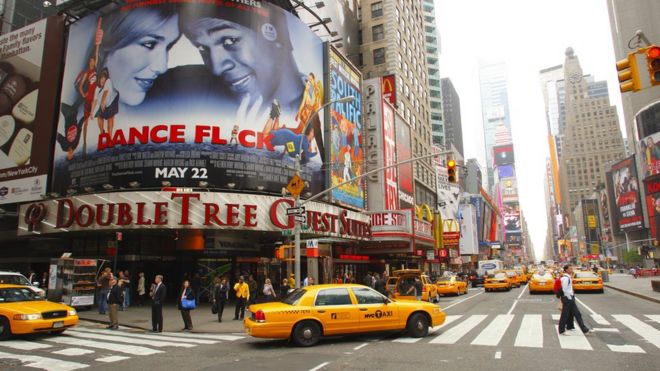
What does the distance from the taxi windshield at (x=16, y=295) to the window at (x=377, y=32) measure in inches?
1951

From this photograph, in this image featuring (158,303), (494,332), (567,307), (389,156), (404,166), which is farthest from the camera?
(404,166)

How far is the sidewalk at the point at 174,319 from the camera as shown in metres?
16.9

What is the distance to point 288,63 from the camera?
1235 inches

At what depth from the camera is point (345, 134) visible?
37562mm

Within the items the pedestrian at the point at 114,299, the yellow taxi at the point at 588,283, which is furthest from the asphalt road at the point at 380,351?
the yellow taxi at the point at 588,283

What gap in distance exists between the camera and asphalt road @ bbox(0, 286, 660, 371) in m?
9.38

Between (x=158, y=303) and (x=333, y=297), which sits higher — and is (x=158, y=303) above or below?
below

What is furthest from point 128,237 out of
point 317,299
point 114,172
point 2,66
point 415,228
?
point 415,228

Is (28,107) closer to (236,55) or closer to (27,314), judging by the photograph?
(236,55)

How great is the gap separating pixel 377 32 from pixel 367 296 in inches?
1965

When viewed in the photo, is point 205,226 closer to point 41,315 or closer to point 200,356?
point 41,315

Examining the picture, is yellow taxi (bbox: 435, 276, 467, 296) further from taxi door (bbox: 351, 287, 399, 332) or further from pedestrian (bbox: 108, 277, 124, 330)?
pedestrian (bbox: 108, 277, 124, 330)

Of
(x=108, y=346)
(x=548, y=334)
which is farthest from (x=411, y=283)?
(x=108, y=346)

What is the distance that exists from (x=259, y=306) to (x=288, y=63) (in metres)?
22.1
